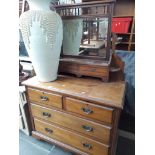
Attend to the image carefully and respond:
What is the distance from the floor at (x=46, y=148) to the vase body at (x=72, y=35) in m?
0.91

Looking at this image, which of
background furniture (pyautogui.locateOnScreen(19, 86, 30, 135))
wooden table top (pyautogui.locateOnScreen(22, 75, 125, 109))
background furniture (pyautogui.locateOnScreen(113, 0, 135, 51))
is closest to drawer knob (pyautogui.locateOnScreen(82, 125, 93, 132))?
wooden table top (pyautogui.locateOnScreen(22, 75, 125, 109))

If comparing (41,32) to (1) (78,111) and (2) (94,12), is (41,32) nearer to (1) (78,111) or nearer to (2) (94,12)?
(2) (94,12)

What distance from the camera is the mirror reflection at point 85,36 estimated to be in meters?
1.14

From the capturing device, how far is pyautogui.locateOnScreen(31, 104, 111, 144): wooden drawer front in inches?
42.3

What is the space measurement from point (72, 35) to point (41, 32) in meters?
0.32

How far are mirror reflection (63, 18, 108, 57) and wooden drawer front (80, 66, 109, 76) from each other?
0.11 meters

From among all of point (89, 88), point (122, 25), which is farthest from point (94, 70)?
point (122, 25)

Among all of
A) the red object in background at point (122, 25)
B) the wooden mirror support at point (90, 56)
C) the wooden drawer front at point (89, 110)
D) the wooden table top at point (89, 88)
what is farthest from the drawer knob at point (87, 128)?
the red object in background at point (122, 25)

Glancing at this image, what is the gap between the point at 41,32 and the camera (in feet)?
3.40

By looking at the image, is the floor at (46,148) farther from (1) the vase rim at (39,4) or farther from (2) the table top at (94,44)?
(1) the vase rim at (39,4)

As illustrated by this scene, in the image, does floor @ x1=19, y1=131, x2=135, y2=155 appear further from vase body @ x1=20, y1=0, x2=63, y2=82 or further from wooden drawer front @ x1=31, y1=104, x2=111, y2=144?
vase body @ x1=20, y1=0, x2=63, y2=82
